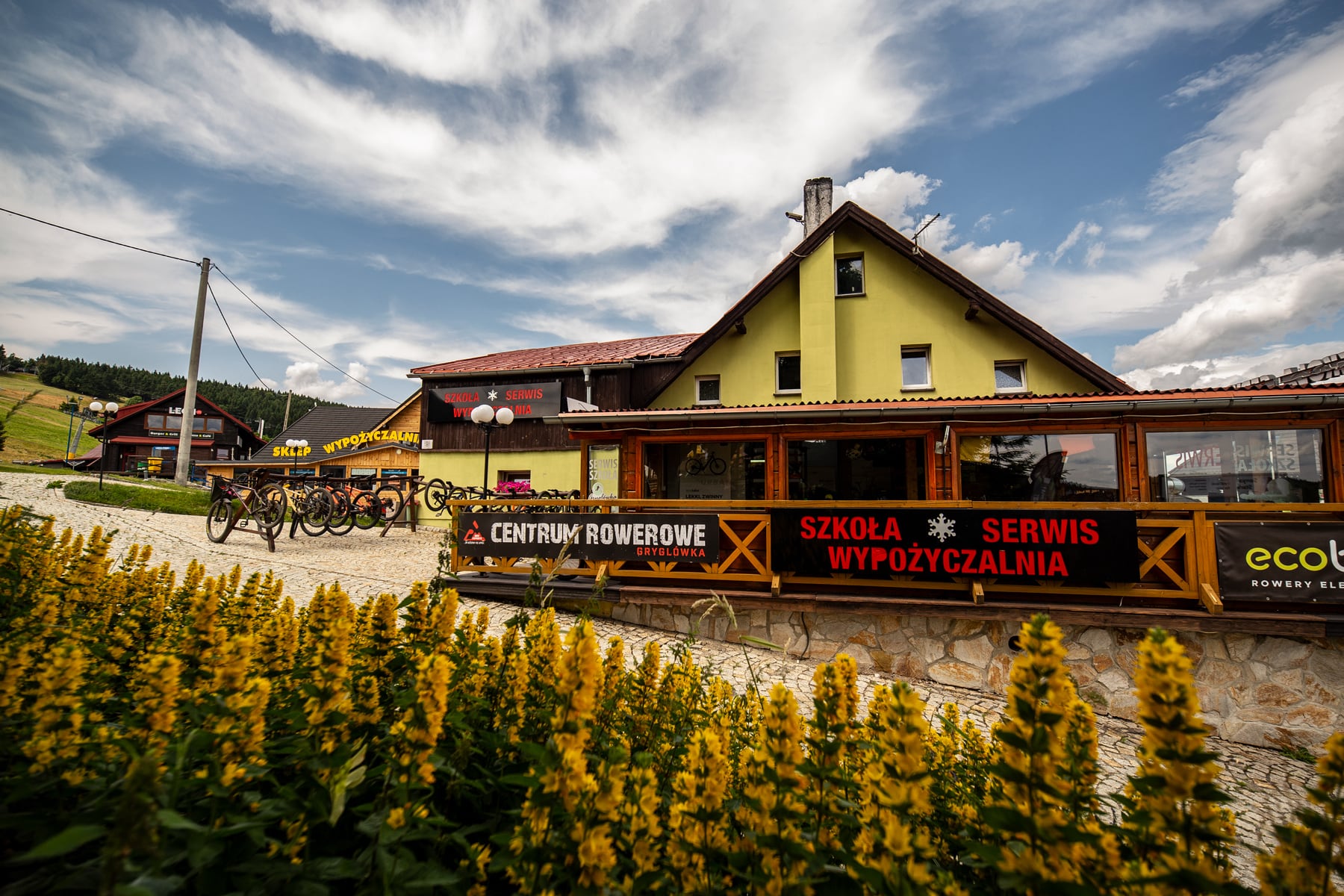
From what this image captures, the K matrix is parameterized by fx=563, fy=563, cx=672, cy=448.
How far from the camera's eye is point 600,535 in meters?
8.20

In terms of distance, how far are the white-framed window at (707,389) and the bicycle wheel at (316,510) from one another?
919 cm

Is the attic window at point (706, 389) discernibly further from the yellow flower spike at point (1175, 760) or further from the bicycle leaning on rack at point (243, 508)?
the yellow flower spike at point (1175, 760)

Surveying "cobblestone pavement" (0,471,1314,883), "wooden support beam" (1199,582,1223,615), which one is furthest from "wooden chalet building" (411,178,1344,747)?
"cobblestone pavement" (0,471,1314,883)

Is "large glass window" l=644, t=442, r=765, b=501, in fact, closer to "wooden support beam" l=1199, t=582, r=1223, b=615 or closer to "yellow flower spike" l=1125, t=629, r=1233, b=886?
"wooden support beam" l=1199, t=582, r=1223, b=615

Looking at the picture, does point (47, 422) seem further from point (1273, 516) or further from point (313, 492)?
point (1273, 516)

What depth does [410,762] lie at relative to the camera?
1194 millimetres

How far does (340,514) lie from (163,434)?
4797cm

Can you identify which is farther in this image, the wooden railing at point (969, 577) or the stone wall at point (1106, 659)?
the wooden railing at point (969, 577)

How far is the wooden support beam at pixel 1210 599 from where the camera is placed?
257 inches

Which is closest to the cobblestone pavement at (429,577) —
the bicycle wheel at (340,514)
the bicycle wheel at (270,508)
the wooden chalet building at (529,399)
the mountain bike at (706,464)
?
the bicycle wheel at (340,514)

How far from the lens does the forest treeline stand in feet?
204

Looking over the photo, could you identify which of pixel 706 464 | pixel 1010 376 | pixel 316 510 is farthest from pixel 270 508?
pixel 1010 376

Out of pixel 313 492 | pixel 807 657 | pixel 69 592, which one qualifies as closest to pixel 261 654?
pixel 69 592

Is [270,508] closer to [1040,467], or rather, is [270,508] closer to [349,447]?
[1040,467]
